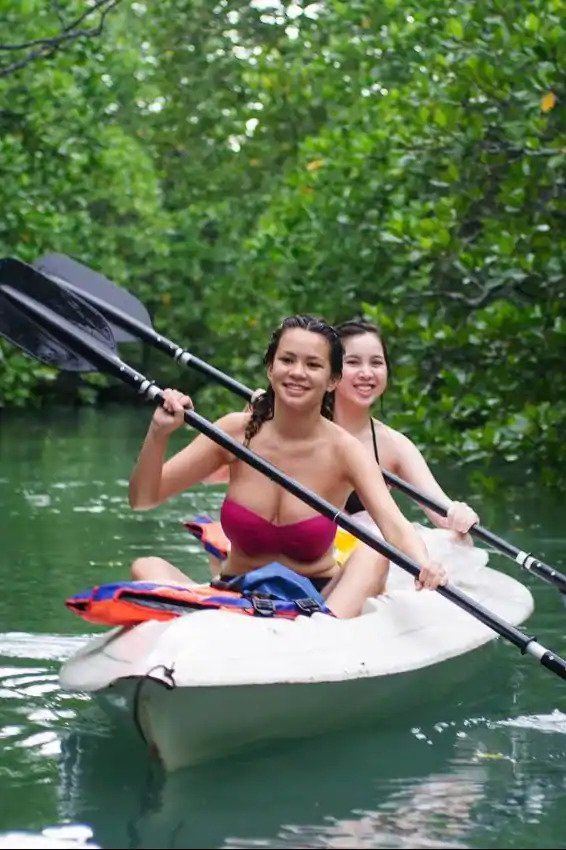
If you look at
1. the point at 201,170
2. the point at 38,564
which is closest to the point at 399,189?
the point at 38,564

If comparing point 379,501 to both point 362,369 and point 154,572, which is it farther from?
point 362,369

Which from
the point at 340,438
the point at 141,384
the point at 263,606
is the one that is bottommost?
the point at 263,606

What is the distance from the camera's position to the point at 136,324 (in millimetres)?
7867

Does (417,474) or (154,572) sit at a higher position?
(417,474)

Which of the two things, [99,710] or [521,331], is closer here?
[99,710]

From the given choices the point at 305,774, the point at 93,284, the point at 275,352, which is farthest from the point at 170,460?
the point at 93,284

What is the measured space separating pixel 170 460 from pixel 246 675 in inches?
40.9

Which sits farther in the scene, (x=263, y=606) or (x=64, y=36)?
(x=64, y=36)

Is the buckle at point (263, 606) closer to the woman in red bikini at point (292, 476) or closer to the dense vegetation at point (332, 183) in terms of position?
the woman in red bikini at point (292, 476)

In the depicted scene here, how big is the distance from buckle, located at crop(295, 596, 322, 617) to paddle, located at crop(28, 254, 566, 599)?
164 cm

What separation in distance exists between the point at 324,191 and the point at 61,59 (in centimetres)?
312

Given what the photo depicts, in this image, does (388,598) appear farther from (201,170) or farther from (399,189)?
(201,170)

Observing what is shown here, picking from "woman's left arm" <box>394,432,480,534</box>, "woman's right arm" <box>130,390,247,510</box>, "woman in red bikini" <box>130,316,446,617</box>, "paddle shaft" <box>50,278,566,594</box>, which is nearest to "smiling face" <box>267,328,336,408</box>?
"woman in red bikini" <box>130,316,446,617</box>

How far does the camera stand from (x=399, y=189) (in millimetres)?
15664
